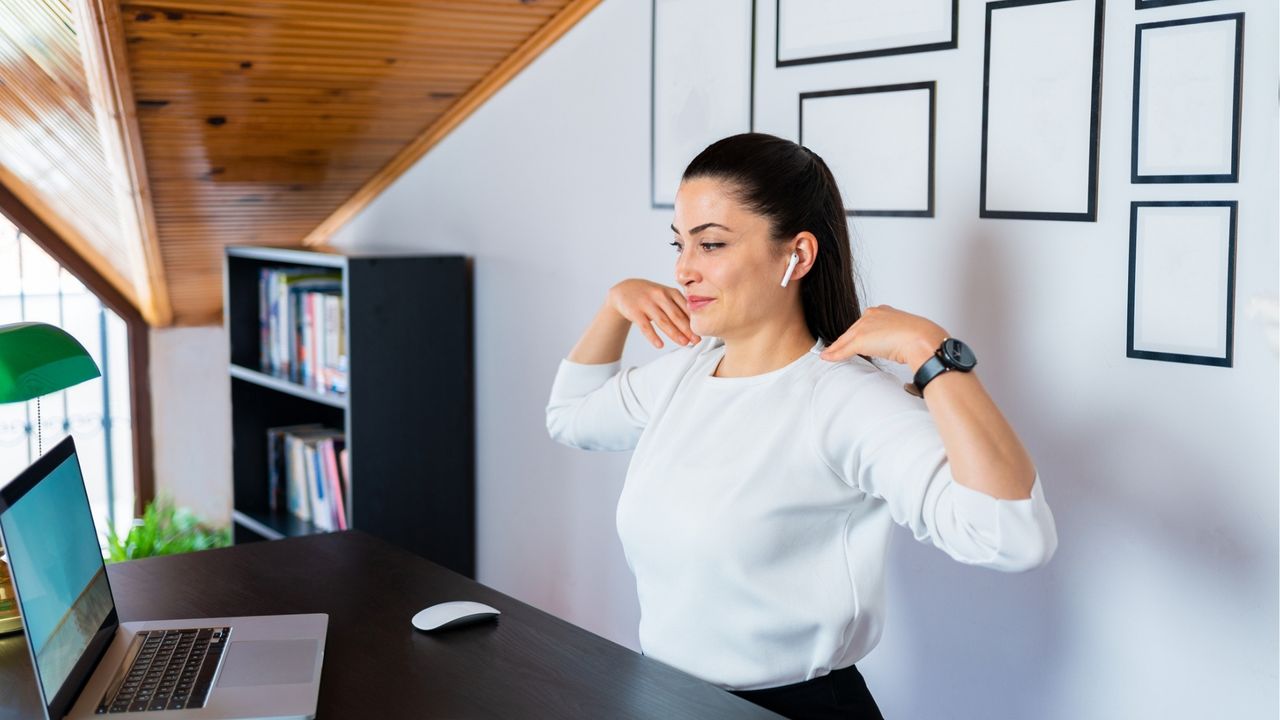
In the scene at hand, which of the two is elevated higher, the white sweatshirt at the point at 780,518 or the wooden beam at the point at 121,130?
the wooden beam at the point at 121,130

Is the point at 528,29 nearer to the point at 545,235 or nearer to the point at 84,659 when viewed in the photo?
the point at 545,235

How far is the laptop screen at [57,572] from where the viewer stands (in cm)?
129

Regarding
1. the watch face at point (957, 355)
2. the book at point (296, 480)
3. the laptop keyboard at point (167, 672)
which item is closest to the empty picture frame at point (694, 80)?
the watch face at point (957, 355)

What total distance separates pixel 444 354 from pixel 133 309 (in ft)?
5.73

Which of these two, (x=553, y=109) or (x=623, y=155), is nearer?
(x=623, y=155)

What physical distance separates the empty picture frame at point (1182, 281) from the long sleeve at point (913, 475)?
375 millimetres

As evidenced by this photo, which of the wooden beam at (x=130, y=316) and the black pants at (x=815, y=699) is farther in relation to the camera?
the wooden beam at (x=130, y=316)

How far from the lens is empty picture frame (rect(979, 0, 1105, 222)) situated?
187 centimetres

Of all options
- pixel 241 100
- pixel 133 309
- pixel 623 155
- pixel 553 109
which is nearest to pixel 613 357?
pixel 623 155

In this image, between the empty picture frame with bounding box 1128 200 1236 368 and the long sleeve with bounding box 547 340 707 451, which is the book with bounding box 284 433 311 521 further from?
the empty picture frame with bounding box 1128 200 1236 368

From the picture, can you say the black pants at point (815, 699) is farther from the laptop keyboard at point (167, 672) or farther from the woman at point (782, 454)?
the laptop keyboard at point (167, 672)

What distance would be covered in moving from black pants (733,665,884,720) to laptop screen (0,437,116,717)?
89 cm

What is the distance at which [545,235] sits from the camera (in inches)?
121

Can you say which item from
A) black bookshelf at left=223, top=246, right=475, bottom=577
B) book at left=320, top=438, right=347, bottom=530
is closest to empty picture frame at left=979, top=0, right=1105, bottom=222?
black bookshelf at left=223, top=246, right=475, bottom=577
